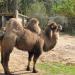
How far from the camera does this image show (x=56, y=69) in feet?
34.3

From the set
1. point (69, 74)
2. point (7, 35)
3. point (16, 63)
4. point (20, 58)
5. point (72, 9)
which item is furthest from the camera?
point (72, 9)

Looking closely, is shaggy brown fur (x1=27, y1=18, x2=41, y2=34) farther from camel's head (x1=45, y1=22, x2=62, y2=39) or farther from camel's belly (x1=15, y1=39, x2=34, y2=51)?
camel's belly (x1=15, y1=39, x2=34, y2=51)

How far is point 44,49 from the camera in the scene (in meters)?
9.89

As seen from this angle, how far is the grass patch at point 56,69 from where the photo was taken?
32.6 feet

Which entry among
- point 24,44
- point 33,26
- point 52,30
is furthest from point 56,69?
point 24,44

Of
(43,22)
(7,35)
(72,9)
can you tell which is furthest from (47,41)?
(72,9)

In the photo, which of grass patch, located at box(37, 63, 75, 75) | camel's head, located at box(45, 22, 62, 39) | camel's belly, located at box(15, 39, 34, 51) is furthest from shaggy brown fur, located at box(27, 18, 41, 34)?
grass patch, located at box(37, 63, 75, 75)

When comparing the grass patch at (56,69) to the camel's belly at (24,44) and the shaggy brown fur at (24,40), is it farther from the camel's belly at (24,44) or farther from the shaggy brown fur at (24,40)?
the camel's belly at (24,44)

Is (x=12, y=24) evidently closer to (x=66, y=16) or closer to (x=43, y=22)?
(x=43, y=22)

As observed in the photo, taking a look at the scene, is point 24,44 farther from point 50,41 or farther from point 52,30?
point 52,30

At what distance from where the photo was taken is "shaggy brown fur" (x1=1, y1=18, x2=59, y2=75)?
28.9ft

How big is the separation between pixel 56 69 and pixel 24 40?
1.85 m

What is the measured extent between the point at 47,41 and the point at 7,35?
4.99 feet

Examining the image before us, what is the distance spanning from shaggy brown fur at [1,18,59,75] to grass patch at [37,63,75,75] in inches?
21.9
